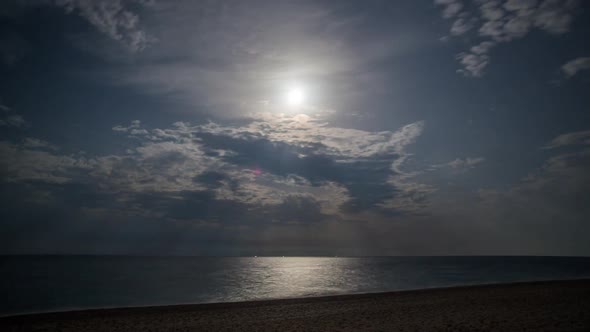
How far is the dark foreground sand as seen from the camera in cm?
1900

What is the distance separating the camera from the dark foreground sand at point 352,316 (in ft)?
62.3

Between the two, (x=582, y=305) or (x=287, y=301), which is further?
(x=287, y=301)

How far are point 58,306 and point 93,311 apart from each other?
782 cm

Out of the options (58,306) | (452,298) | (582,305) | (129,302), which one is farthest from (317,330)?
(58,306)

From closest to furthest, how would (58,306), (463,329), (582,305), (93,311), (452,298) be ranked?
1. (463,329)
2. (582,305)
3. (93,311)
4. (452,298)
5. (58,306)

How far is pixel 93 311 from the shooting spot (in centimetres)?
2739

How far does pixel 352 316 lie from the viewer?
22.5m

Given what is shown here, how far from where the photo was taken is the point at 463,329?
17.5 metres

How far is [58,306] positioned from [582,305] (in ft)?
145

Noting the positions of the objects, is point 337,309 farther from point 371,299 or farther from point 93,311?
point 93,311

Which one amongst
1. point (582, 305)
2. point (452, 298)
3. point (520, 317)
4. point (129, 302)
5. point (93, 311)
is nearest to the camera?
point (520, 317)

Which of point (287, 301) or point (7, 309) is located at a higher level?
point (287, 301)

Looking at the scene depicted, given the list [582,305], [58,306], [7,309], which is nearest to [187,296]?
[58,306]

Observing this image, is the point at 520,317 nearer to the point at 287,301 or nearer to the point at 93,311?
the point at 287,301
